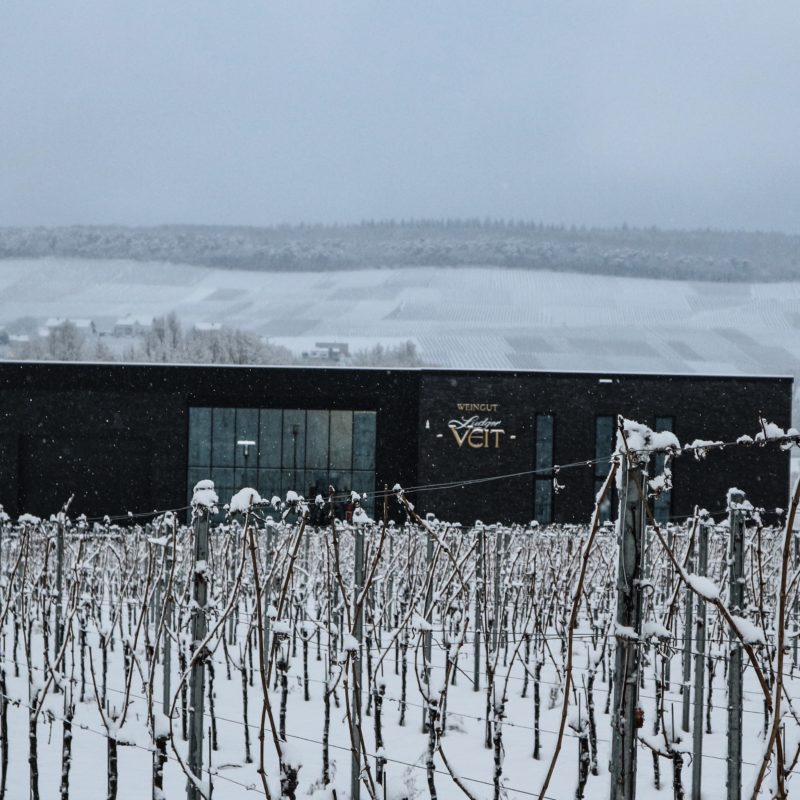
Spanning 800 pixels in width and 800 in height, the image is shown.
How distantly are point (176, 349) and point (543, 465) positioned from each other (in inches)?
3337

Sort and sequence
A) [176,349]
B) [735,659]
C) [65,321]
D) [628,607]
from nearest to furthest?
[628,607]
[735,659]
[176,349]
[65,321]

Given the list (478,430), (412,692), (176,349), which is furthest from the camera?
(176,349)

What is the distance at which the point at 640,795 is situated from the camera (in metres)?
8.11

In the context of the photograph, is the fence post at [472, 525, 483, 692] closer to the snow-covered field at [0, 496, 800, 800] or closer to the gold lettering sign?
the snow-covered field at [0, 496, 800, 800]

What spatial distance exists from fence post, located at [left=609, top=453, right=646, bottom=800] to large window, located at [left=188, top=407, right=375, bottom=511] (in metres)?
31.2

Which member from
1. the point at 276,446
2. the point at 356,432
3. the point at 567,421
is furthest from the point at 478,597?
the point at 276,446

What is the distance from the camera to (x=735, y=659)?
597 centimetres

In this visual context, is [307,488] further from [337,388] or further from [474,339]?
[474,339]

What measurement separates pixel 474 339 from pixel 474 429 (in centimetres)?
9588

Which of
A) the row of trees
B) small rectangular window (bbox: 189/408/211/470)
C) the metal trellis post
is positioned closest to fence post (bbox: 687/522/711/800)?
the metal trellis post

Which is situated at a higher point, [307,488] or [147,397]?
[147,397]

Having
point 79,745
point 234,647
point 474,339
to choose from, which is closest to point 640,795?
point 79,745

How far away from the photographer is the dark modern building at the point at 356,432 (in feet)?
110

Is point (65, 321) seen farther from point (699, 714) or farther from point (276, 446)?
point (699, 714)
